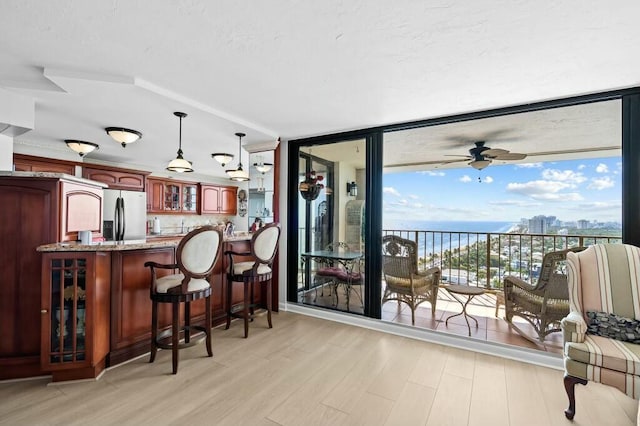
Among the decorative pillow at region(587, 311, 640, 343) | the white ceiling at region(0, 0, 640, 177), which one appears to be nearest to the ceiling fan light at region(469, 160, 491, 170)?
the white ceiling at region(0, 0, 640, 177)

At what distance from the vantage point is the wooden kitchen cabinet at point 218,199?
706cm

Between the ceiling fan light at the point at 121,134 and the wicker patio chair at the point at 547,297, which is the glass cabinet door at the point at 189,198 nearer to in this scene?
the ceiling fan light at the point at 121,134

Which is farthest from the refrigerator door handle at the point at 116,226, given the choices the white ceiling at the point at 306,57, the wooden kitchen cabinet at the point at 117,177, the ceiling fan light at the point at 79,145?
the white ceiling at the point at 306,57

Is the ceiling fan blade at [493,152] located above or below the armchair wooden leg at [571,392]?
above

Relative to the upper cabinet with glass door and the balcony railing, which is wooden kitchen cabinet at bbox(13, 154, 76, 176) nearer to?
the upper cabinet with glass door

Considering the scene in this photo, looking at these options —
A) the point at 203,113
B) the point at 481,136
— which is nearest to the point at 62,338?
the point at 203,113

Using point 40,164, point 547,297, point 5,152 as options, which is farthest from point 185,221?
point 547,297

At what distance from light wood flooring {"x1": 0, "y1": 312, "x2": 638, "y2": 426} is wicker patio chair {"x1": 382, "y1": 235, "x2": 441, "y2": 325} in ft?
2.51

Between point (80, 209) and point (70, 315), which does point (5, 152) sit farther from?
point (70, 315)

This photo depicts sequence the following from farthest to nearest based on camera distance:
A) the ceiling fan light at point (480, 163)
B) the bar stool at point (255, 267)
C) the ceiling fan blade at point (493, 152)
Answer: the ceiling fan light at point (480, 163) < the ceiling fan blade at point (493, 152) < the bar stool at point (255, 267)

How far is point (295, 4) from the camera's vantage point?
1427 mm

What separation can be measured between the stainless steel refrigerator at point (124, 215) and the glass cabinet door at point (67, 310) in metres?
3.36

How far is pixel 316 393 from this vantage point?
78.8 inches

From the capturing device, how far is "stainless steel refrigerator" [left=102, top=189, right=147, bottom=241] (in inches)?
195
